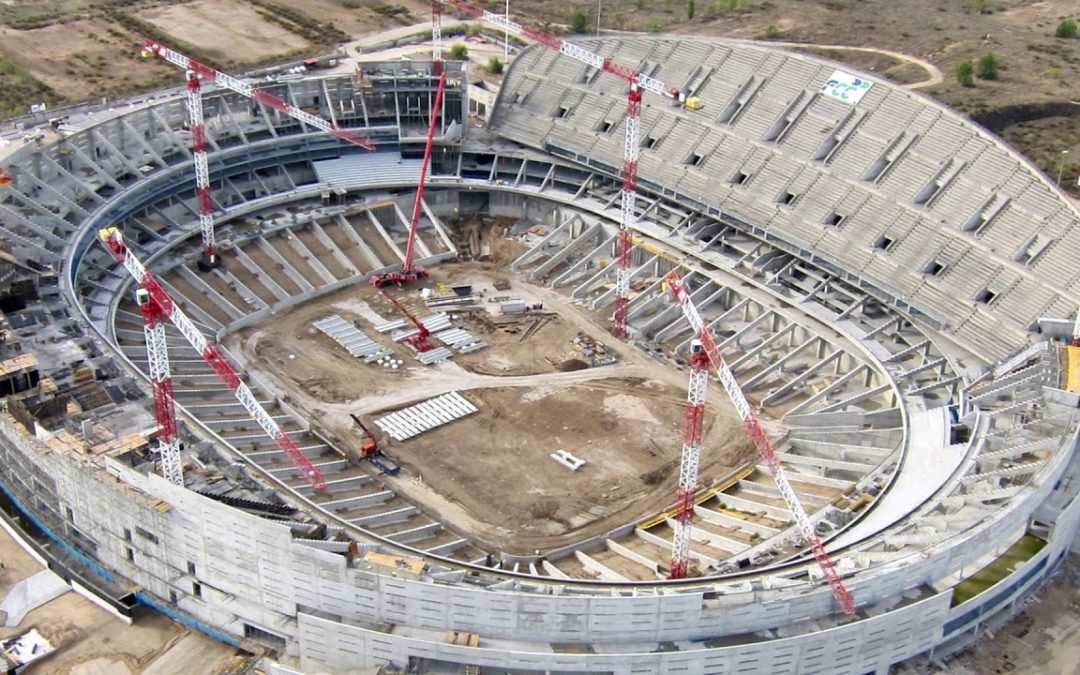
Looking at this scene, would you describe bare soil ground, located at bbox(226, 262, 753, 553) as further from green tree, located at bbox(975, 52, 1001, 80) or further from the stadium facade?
green tree, located at bbox(975, 52, 1001, 80)

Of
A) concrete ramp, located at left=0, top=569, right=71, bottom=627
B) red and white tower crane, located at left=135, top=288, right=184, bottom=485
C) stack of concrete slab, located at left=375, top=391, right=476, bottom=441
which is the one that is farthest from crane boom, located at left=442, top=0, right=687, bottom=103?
concrete ramp, located at left=0, top=569, right=71, bottom=627

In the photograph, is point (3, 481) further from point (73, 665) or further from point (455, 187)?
point (455, 187)

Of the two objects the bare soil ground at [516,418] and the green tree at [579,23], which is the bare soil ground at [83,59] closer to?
the green tree at [579,23]

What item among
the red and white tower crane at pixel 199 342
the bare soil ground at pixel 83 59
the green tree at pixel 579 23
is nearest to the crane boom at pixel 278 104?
the bare soil ground at pixel 83 59

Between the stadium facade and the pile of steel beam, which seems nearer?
the stadium facade

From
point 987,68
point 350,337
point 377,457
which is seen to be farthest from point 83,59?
point 987,68

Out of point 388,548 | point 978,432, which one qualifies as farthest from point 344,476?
point 978,432
